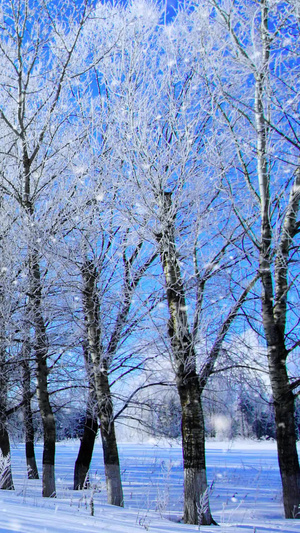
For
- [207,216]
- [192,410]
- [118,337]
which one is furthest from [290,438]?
[118,337]

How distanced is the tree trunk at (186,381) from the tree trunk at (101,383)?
8.76 feet

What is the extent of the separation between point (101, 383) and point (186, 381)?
346 centimetres

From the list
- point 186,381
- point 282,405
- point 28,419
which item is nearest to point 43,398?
point 186,381

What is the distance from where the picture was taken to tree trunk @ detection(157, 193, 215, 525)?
20.6ft

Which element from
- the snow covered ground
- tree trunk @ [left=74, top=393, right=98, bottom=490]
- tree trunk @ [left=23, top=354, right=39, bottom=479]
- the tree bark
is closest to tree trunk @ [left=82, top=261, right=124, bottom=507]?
the snow covered ground

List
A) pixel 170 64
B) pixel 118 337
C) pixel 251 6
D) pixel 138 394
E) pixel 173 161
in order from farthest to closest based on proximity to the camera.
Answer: pixel 138 394
pixel 118 337
pixel 170 64
pixel 173 161
pixel 251 6

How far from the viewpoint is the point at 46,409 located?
32.5 feet

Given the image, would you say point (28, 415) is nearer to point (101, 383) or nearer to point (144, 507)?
point (101, 383)

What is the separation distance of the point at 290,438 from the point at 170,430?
5580 millimetres

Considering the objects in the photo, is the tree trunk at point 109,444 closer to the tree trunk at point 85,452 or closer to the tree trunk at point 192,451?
the tree trunk at point 85,452

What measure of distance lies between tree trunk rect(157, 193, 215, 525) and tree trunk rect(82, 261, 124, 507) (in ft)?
8.76

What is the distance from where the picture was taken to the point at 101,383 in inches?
380

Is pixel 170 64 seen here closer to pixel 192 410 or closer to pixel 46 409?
pixel 192 410

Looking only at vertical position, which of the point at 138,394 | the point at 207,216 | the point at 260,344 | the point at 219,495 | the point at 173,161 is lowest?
the point at 219,495
